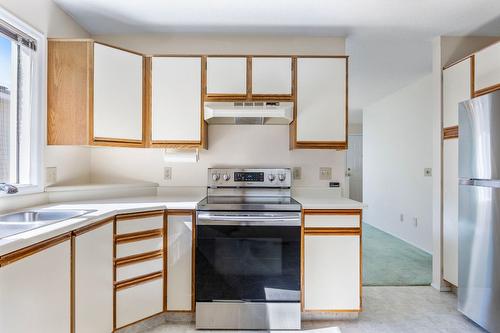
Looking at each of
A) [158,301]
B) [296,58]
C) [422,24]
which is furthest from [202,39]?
[158,301]

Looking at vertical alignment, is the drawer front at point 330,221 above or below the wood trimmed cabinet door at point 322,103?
below

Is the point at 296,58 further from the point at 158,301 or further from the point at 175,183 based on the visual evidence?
the point at 158,301

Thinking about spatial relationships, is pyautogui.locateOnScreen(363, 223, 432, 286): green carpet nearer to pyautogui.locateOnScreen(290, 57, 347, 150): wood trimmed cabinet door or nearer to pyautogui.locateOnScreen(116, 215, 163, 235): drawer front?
pyautogui.locateOnScreen(290, 57, 347, 150): wood trimmed cabinet door

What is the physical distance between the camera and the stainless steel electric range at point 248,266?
2.00 meters

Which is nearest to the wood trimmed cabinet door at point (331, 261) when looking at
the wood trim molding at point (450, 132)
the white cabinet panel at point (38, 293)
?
the wood trim molding at point (450, 132)

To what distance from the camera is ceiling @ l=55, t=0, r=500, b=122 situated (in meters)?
2.13

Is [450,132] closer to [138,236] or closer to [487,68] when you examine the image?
[487,68]

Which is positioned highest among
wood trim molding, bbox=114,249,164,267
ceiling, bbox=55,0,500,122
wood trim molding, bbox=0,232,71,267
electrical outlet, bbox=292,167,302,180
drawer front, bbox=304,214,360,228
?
ceiling, bbox=55,0,500,122

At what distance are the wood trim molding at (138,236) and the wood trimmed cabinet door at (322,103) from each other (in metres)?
1.31

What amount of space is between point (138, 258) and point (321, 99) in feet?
6.12

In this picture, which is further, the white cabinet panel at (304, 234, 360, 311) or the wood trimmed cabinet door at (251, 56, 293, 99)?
the wood trimmed cabinet door at (251, 56, 293, 99)

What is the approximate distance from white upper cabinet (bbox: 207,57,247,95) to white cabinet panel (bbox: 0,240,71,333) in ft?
5.05

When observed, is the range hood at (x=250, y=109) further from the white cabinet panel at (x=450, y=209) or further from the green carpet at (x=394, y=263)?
the green carpet at (x=394, y=263)

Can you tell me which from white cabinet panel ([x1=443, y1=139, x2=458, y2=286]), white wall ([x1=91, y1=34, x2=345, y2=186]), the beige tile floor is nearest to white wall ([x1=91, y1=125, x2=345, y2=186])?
white wall ([x1=91, y1=34, x2=345, y2=186])
